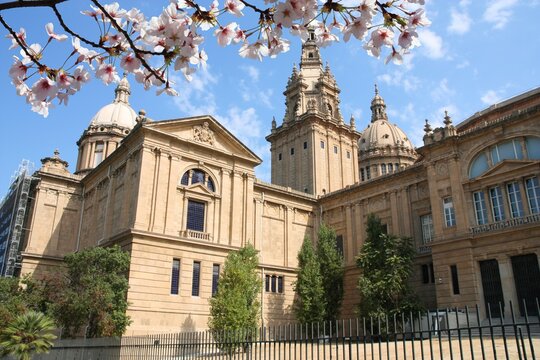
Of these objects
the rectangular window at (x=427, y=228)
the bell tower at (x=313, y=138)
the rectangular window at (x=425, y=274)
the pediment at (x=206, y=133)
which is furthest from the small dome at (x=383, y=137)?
the rectangular window at (x=425, y=274)

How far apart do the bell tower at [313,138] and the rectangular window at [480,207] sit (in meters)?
22.4

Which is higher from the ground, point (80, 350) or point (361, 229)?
point (361, 229)

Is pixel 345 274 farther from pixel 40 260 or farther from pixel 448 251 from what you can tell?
pixel 40 260

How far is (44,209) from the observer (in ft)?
131

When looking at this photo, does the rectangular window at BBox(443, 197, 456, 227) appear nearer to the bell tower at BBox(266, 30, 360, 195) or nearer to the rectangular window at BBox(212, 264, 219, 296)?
the rectangular window at BBox(212, 264, 219, 296)

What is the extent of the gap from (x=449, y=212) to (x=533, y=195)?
17.6 ft

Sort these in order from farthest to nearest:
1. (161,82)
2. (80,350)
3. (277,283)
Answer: (277,283) → (80,350) → (161,82)

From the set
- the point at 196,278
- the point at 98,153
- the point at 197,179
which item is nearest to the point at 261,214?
the point at 197,179

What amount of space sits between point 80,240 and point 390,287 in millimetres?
26845

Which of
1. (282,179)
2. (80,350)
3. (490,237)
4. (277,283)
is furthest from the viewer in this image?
(282,179)

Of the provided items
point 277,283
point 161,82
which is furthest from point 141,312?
point 161,82

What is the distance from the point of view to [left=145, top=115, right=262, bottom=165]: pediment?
34188 millimetres

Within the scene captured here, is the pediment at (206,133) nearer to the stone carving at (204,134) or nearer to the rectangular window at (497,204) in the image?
the stone carving at (204,134)

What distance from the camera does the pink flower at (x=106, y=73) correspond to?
193 inches
